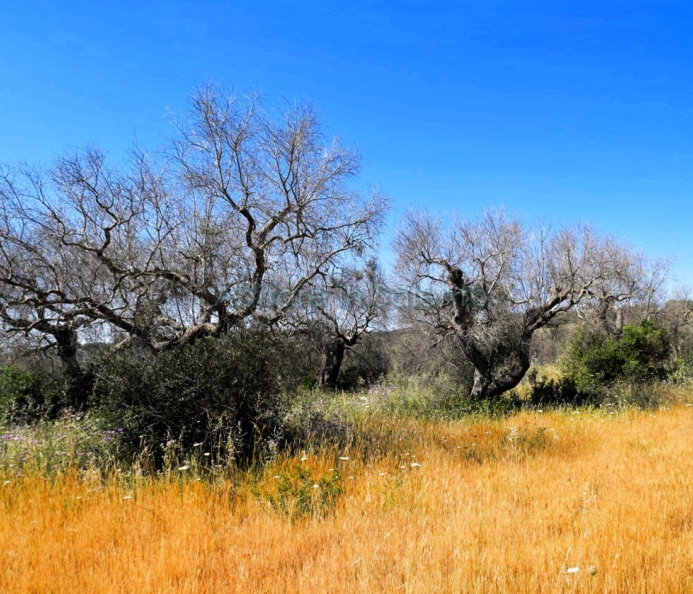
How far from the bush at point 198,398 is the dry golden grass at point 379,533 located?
0.88 m

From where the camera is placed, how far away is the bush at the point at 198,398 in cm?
544

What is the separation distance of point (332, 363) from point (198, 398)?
13985mm

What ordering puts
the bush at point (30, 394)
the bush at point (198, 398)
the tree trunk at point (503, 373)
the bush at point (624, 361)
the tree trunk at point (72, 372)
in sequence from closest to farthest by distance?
1. the bush at point (198, 398)
2. the bush at point (30, 394)
3. the tree trunk at point (72, 372)
4. the tree trunk at point (503, 373)
5. the bush at point (624, 361)

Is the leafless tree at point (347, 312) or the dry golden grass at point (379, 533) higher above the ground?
the leafless tree at point (347, 312)

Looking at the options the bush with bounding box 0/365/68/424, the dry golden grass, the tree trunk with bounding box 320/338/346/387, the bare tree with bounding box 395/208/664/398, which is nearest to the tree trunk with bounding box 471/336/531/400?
the bare tree with bounding box 395/208/664/398

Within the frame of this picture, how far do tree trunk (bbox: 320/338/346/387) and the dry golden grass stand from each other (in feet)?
43.7

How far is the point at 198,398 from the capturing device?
5.71 metres

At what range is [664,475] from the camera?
4770 millimetres

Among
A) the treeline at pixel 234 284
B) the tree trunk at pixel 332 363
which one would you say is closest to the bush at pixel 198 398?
the treeline at pixel 234 284

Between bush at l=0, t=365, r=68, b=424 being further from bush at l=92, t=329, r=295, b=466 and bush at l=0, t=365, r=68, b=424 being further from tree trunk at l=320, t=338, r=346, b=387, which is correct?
tree trunk at l=320, t=338, r=346, b=387

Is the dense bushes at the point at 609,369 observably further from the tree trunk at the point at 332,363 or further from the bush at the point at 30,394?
the bush at the point at 30,394

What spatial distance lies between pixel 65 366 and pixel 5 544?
32.6ft

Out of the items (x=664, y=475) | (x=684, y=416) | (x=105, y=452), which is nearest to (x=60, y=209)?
(x=105, y=452)

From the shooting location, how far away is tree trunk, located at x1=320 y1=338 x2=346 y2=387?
18.8 metres
